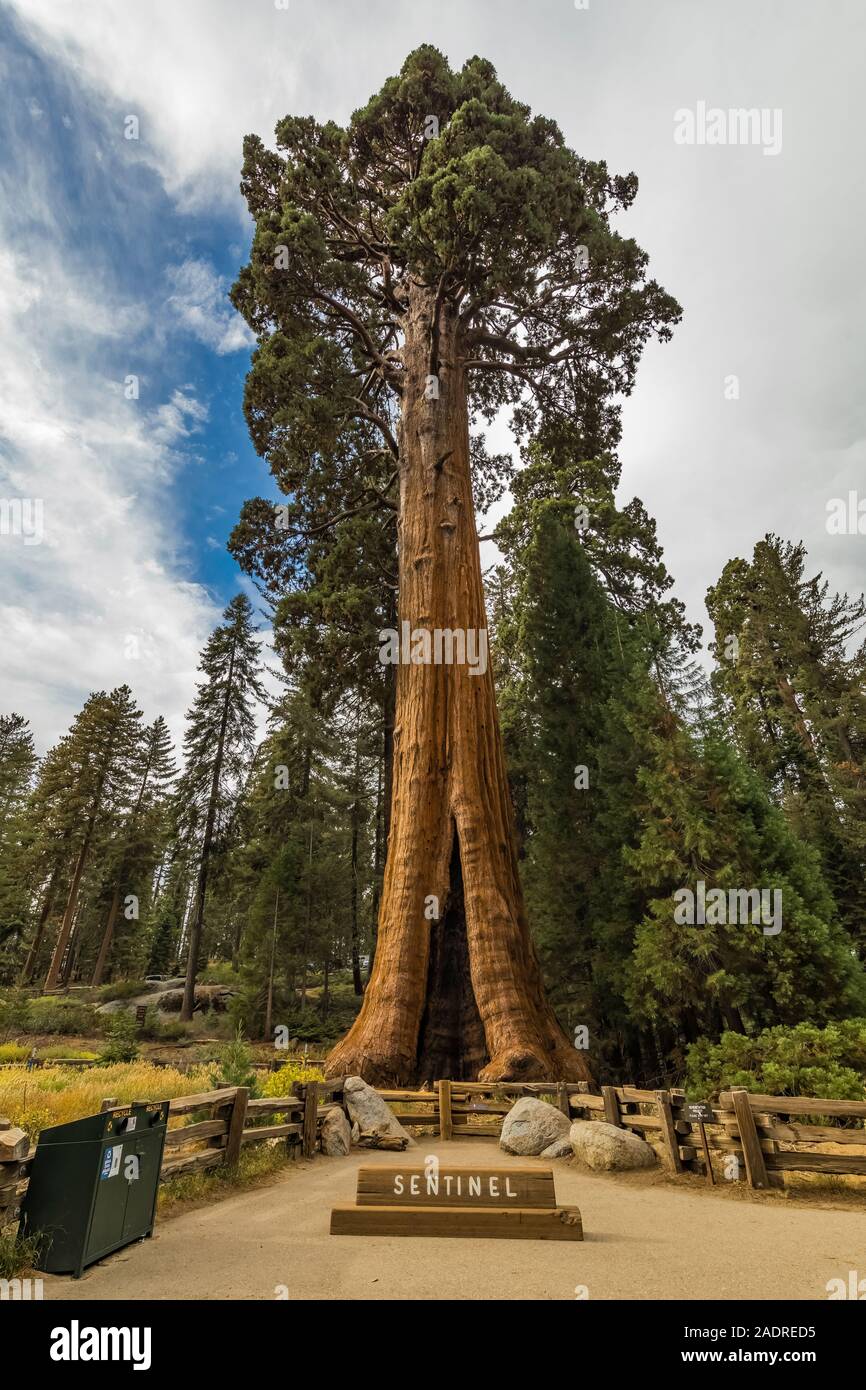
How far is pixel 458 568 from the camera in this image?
12656 mm

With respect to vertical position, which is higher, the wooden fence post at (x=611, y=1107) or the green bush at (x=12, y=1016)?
the wooden fence post at (x=611, y=1107)

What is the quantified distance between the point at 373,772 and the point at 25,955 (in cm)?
2846

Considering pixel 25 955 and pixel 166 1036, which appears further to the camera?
pixel 25 955

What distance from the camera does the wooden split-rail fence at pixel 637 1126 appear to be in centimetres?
548

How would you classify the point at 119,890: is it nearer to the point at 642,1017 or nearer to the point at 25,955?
the point at 25,955

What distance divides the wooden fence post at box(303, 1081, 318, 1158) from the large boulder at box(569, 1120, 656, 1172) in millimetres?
2864

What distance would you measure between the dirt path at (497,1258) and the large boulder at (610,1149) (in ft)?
4.25

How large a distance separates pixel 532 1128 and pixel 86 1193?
5167 mm

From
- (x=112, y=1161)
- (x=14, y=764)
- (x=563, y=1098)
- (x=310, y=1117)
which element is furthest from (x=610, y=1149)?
(x=14, y=764)

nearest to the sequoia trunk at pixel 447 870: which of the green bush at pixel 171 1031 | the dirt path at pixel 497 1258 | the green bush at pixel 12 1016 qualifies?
the dirt path at pixel 497 1258

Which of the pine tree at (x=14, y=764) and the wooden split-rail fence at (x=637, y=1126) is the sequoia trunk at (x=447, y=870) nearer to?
the wooden split-rail fence at (x=637, y=1126)

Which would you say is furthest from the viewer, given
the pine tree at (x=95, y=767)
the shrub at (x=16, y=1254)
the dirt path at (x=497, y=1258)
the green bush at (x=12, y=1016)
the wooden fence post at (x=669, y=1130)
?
the pine tree at (x=95, y=767)

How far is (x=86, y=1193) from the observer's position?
3.67 meters
